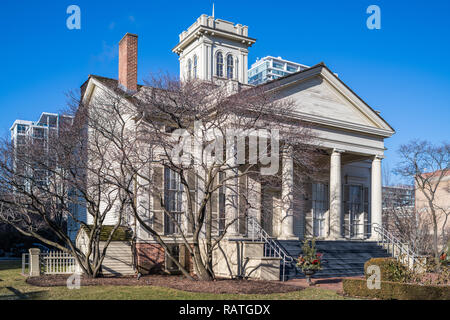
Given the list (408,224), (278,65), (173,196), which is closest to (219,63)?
(173,196)

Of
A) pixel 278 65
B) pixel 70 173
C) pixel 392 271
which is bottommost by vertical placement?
pixel 392 271

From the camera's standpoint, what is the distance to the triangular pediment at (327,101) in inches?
984

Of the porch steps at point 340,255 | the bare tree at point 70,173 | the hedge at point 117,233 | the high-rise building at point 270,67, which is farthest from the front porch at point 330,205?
the high-rise building at point 270,67

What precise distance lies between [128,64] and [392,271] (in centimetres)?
1562

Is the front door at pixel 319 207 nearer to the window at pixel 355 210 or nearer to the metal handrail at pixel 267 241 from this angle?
the window at pixel 355 210

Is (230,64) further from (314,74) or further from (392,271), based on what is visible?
(392,271)

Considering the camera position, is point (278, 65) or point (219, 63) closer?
point (219, 63)

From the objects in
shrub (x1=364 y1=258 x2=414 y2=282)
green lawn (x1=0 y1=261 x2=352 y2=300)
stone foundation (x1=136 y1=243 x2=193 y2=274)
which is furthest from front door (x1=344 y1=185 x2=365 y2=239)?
green lawn (x1=0 y1=261 x2=352 y2=300)

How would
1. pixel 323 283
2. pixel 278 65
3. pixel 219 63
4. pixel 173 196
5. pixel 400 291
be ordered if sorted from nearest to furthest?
pixel 400 291, pixel 323 283, pixel 173 196, pixel 219 63, pixel 278 65

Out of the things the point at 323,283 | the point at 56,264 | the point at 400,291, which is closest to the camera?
the point at 400,291

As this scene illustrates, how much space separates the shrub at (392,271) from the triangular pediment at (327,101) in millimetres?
9507

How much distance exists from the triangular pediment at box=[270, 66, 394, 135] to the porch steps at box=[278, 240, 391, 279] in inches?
245

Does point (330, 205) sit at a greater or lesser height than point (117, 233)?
greater

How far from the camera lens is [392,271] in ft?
53.4
